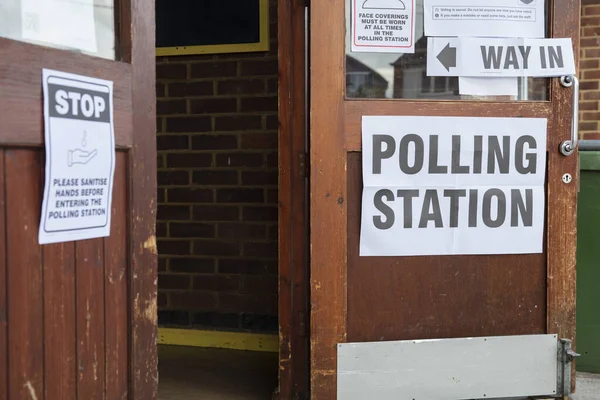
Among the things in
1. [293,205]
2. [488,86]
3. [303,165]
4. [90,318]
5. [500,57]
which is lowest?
[90,318]

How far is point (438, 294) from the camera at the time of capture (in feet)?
10.4

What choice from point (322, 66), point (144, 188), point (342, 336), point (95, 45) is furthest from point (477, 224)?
point (95, 45)

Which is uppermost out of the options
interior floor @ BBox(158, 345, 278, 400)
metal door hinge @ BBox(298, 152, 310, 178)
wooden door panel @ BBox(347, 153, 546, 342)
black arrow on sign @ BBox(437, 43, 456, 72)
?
black arrow on sign @ BBox(437, 43, 456, 72)

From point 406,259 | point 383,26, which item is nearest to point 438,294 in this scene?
point 406,259

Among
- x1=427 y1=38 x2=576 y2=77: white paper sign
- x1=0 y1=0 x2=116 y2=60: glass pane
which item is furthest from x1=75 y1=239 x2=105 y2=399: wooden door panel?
x1=427 y1=38 x2=576 y2=77: white paper sign

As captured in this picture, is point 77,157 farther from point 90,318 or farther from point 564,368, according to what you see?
point 564,368

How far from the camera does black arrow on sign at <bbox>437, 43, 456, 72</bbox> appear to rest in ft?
10.2

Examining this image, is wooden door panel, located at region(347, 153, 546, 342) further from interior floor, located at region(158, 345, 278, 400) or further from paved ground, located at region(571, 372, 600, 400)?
interior floor, located at region(158, 345, 278, 400)

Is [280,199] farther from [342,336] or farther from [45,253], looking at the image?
[45,253]

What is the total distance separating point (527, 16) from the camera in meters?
3.17

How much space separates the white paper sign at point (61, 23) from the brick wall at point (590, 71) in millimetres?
4448

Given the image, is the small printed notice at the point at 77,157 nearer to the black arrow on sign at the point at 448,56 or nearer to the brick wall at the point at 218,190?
the black arrow on sign at the point at 448,56

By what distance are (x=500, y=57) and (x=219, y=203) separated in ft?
6.38

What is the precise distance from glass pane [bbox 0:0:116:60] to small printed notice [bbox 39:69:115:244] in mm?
113
